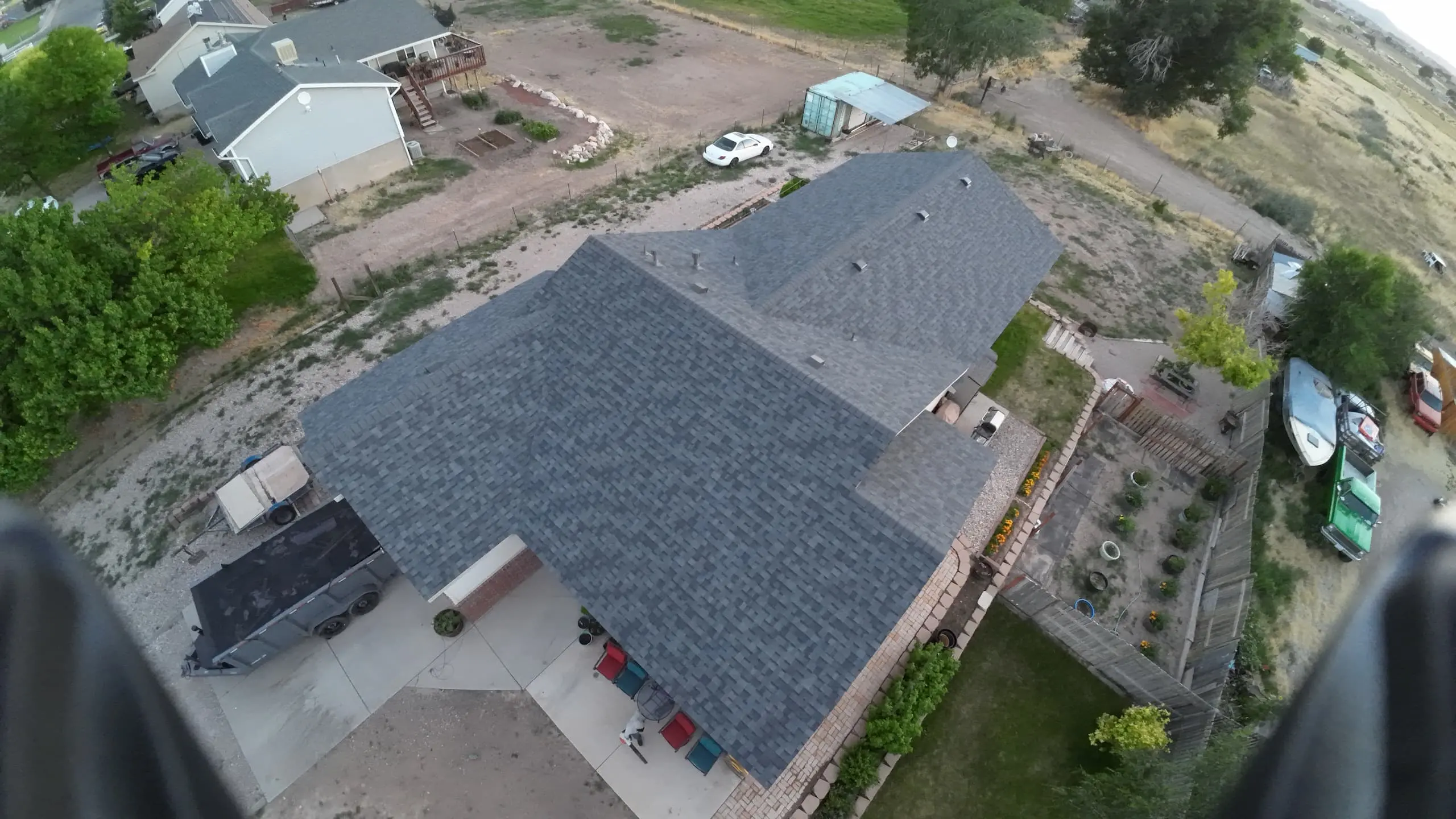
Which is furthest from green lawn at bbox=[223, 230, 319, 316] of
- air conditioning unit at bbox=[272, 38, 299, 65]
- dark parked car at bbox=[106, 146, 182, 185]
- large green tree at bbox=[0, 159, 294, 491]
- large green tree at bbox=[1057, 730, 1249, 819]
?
large green tree at bbox=[1057, 730, 1249, 819]

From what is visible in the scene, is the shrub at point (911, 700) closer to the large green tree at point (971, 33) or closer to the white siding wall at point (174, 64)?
the large green tree at point (971, 33)

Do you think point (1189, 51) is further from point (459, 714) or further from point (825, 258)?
point (459, 714)

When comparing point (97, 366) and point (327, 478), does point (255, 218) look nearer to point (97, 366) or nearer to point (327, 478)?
point (97, 366)

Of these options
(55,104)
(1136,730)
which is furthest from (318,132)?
(1136,730)

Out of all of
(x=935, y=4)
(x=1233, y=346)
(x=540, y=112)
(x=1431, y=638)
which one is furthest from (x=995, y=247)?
(x=540, y=112)

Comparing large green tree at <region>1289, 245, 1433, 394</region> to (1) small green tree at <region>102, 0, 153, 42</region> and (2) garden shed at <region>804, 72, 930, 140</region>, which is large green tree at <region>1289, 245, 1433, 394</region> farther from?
(1) small green tree at <region>102, 0, 153, 42</region>

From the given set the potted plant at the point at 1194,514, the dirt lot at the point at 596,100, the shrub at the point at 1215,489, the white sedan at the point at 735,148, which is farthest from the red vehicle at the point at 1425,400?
the dirt lot at the point at 596,100
